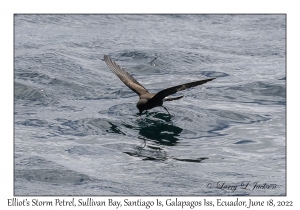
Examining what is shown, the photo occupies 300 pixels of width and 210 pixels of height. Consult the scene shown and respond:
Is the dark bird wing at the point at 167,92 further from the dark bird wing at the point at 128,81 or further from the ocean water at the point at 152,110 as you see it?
the dark bird wing at the point at 128,81

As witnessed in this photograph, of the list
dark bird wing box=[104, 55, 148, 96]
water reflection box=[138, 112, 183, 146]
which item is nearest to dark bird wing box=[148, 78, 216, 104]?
water reflection box=[138, 112, 183, 146]

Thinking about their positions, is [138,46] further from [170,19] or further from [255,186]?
[255,186]

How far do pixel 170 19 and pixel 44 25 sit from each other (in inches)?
137

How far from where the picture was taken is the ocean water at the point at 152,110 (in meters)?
9.62

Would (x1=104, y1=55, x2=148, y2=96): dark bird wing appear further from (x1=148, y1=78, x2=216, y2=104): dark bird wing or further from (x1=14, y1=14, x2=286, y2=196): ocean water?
(x1=148, y1=78, x2=216, y2=104): dark bird wing

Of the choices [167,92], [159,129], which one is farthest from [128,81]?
[167,92]

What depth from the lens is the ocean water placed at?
9.62 m

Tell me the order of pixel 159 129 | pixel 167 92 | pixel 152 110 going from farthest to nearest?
pixel 152 110
pixel 159 129
pixel 167 92

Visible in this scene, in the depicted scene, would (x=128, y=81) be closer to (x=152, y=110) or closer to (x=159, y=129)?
(x=152, y=110)

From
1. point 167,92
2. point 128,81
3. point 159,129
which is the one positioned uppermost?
point 128,81

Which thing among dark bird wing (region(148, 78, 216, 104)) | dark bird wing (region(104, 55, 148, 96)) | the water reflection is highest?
dark bird wing (region(104, 55, 148, 96))

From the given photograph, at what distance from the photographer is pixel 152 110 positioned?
12.7 meters

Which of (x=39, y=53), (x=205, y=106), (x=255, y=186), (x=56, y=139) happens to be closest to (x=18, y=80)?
(x=39, y=53)

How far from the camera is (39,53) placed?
50.3 ft
